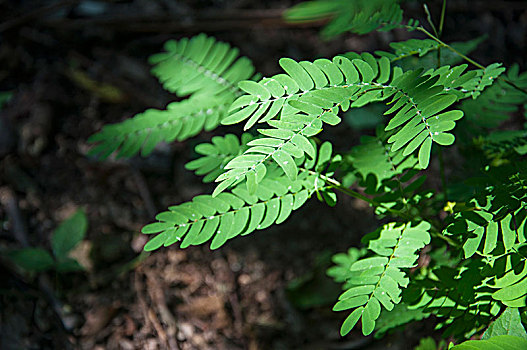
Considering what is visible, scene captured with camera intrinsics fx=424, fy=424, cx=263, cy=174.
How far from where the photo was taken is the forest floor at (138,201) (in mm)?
2115

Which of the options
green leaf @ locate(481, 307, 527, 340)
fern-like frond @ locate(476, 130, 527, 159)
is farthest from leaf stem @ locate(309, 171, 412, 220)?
fern-like frond @ locate(476, 130, 527, 159)

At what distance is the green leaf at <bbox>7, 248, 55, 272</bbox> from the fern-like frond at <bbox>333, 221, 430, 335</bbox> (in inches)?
63.0

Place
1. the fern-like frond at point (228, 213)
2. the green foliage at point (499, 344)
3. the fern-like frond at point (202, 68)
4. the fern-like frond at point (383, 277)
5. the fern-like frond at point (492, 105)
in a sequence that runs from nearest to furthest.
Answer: the green foliage at point (499, 344) → the fern-like frond at point (383, 277) → the fern-like frond at point (228, 213) → the fern-like frond at point (492, 105) → the fern-like frond at point (202, 68)

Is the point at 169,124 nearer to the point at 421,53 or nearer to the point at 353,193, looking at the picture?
the point at 353,193

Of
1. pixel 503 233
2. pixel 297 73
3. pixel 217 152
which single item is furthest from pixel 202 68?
pixel 503 233

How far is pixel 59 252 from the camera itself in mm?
2160

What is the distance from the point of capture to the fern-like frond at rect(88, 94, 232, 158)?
170 cm

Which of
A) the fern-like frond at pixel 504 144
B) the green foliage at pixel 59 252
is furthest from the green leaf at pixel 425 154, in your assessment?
the green foliage at pixel 59 252

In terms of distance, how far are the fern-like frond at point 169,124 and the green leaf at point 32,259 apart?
75 centimetres

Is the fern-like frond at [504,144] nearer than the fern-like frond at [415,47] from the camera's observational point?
No

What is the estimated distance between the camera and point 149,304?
85.7 inches

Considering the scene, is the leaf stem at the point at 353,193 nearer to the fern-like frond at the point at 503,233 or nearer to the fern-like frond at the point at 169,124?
the fern-like frond at the point at 503,233

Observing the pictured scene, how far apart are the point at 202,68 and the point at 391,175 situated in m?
0.99

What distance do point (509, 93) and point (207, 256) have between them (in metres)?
1.65
